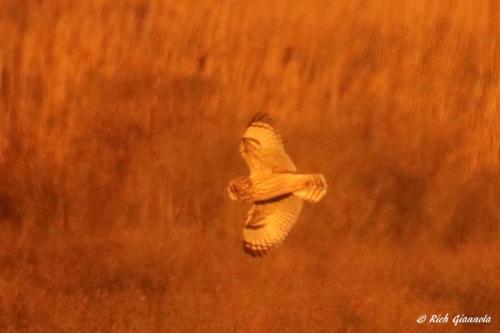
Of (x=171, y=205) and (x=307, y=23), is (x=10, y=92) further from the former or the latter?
(x=307, y=23)

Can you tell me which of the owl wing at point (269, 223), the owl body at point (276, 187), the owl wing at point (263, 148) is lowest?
the owl wing at point (269, 223)

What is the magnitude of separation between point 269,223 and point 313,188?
2.5 inches

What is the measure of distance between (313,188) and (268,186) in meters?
0.05

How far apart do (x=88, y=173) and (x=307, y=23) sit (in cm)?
29

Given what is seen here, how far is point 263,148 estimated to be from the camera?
786 mm

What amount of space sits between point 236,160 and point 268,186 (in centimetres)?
5

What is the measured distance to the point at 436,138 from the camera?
31.3 inches

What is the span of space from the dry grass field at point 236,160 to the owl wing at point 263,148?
0.01m

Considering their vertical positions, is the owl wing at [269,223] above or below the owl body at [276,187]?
below

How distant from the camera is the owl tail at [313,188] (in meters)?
0.79

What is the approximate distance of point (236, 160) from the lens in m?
0.79

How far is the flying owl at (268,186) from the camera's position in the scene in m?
0.78

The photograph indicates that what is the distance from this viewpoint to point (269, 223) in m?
0.79

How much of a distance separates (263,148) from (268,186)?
1.7 inches
